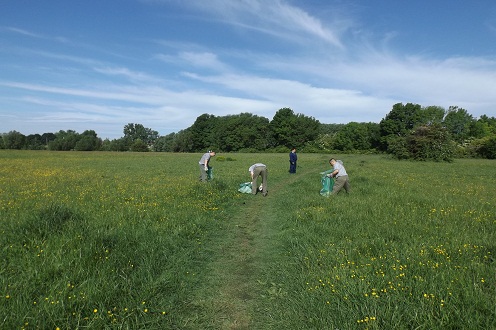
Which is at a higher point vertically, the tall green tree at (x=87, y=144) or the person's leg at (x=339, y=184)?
the tall green tree at (x=87, y=144)

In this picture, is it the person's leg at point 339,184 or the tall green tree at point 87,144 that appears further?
the tall green tree at point 87,144

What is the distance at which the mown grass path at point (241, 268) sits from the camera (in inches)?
164

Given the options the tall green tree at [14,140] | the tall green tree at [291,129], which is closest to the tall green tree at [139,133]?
the tall green tree at [14,140]

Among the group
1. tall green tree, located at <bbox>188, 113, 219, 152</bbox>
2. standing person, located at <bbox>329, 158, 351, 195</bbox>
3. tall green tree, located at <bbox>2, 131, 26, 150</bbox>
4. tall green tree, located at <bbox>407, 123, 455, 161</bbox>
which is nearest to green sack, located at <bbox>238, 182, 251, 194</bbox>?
standing person, located at <bbox>329, 158, 351, 195</bbox>

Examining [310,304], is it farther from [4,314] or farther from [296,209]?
[296,209]

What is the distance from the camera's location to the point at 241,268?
559cm

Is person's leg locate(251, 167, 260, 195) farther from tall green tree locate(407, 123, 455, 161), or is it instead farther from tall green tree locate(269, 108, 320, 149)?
tall green tree locate(269, 108, 320, 149)

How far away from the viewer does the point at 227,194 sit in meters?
12.5

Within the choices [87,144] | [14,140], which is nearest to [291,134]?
[87,144]

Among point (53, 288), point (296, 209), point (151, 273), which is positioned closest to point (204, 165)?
point (296, 209)

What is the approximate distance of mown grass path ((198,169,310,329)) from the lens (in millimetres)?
4156

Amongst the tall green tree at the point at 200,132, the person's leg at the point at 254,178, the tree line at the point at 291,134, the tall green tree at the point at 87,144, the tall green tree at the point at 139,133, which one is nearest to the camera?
the person's leg at the point at 254,178

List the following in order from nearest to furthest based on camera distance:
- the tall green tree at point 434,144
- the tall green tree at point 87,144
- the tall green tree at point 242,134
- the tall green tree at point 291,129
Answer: the tall green tree at point 434,144
the tall green tree at point 291,129
the tall green tree at point 242,134
the tall green tree at point 87,144

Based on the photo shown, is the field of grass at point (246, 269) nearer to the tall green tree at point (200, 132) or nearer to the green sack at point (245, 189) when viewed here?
the green sack at point (245, 189)
